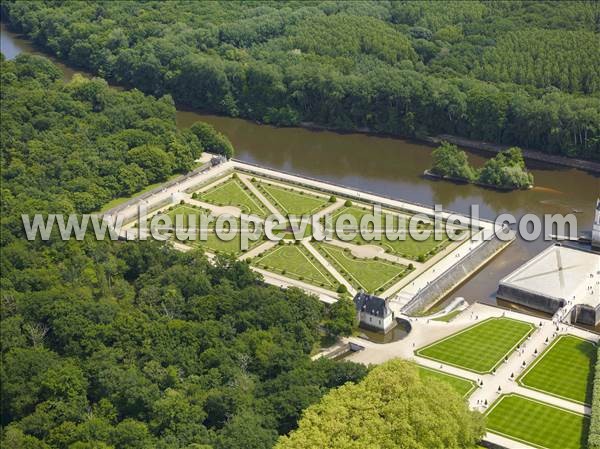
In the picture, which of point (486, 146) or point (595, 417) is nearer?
point (595, 417)

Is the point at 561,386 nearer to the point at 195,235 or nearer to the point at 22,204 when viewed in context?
the point at 195,235

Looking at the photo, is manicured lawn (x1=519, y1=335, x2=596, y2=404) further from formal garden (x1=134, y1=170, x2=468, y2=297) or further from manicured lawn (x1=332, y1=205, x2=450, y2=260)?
manicured lawn (x1=332, y1=205, x2=450, y2=260)

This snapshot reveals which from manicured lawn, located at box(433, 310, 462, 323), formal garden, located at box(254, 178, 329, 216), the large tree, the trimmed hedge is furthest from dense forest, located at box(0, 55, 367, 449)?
the trimmed hedge

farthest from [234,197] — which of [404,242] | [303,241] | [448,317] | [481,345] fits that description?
[481,345]

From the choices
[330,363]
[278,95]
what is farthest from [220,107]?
[330,363]

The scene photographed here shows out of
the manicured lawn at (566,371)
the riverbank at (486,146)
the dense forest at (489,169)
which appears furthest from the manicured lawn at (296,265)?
the riverbank at (486,146)

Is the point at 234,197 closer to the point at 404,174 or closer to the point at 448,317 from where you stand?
the point at 404,174
